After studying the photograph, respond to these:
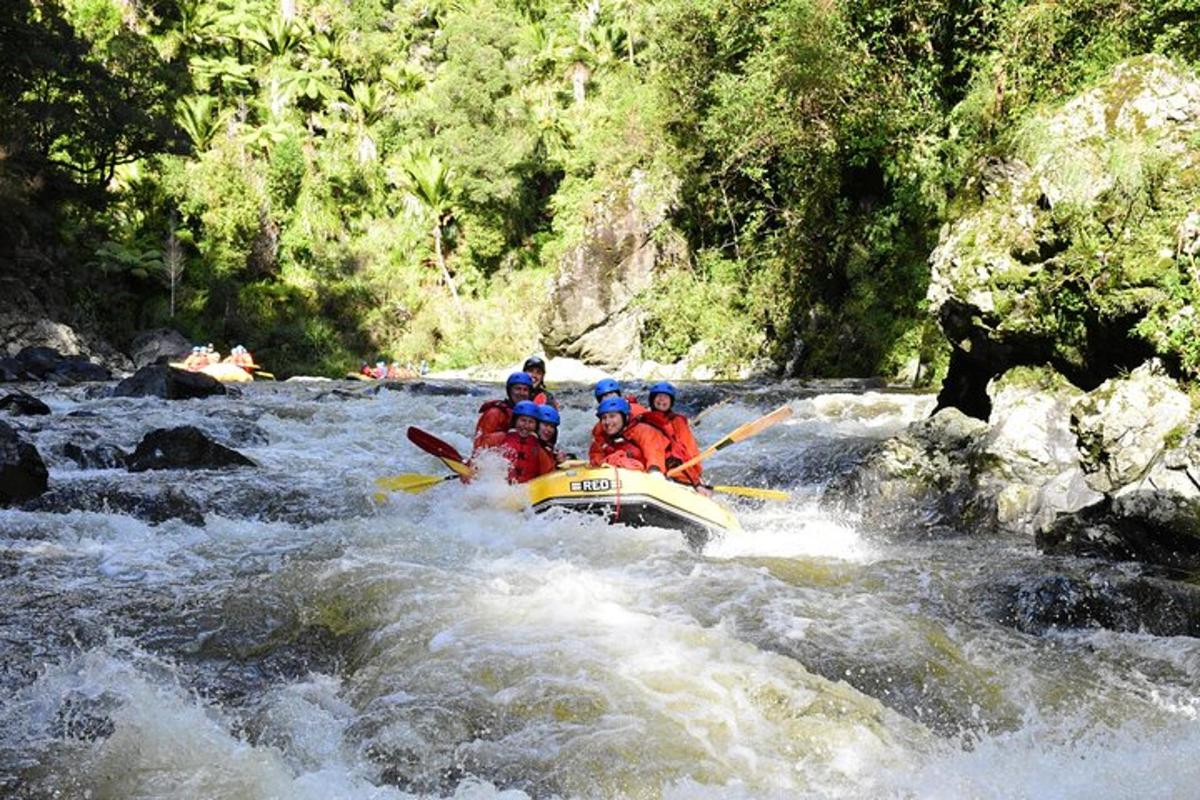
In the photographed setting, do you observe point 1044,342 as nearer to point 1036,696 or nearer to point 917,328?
point 1036,696

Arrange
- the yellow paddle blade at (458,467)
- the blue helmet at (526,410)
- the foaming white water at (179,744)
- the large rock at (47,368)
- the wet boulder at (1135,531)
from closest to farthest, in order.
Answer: the foaming white water at (179,744)
the wet boulder at (1135,531)
the blue helmet at (526,410)
the yellow paddle blade at (458,467)
the large rock at (47,368)

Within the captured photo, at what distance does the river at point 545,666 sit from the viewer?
3.17 metres

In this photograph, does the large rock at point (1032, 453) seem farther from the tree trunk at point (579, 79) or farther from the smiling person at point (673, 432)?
the tree trunk at point (579, 79)

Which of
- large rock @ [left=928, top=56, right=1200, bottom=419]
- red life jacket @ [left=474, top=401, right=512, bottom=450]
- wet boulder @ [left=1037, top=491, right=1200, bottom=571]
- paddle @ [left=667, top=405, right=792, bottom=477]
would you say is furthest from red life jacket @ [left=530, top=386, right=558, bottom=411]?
wet boulder @ [left=1037, top=491, right=1200, bottom=571]

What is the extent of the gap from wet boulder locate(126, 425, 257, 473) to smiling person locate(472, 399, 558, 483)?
2347mm

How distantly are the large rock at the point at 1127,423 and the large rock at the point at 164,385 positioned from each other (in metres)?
11.0

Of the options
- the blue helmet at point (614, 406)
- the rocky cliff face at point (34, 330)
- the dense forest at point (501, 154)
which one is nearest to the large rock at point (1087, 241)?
the dense forest at point (501, 154)

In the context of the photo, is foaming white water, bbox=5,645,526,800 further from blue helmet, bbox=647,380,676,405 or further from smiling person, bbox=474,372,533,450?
blue helmet, bbox=647,380,676,405

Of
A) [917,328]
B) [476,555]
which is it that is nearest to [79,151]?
[917,328]

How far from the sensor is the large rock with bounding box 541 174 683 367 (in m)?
23.6

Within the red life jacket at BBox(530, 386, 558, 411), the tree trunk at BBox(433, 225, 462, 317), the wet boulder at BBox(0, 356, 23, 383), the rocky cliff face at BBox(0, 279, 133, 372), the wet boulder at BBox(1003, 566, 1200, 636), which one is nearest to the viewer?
the wet boulder at BBox(1003, 566, 1200, 636)

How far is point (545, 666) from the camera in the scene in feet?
12.9

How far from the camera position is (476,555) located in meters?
5.78

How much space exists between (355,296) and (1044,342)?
24.0 meters
